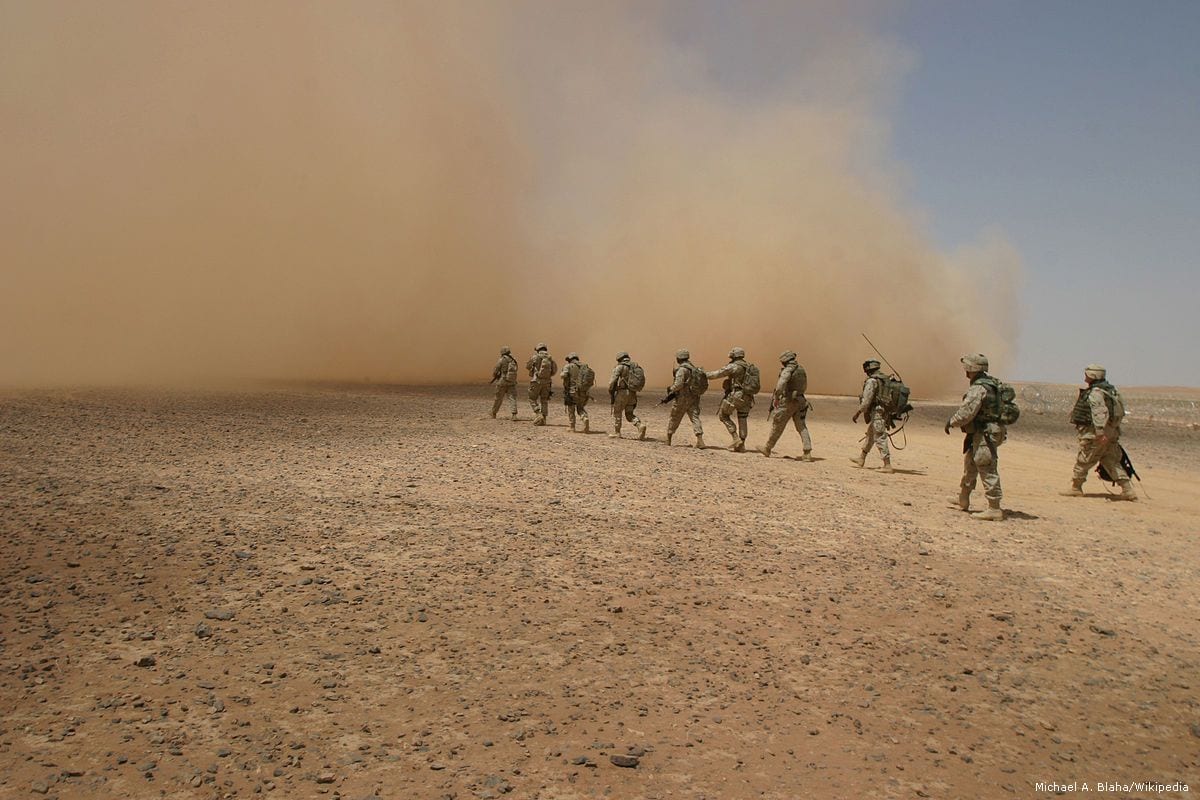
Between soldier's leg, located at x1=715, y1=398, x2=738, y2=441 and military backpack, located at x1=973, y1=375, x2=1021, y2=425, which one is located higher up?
military backpack, located at x1=973, y1=375, x2=1021, y2=425

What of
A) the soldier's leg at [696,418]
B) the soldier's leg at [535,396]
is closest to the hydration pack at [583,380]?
the soldier's leg at [535,396]

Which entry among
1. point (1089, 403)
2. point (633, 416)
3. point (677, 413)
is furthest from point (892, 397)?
point (633, 416)

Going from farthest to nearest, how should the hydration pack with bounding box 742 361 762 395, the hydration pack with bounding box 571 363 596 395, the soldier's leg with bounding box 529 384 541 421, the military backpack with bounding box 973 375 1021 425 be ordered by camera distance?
1. the soldier's leg with bounding box 529 384 541 421
2. the hydration pack with bounding box 571 363 596 395
3. the hydration pack with bounding box 742 361 762 395
4. the military backpack with bounding box 973 375 1021 425

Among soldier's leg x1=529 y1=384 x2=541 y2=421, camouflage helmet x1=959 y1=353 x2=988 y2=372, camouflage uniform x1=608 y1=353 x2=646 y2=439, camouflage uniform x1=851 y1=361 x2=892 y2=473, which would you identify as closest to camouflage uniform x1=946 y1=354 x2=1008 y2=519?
camouflage helmet x1=959 y1=353 x2=988 y2=372

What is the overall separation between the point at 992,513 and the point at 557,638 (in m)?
6.18

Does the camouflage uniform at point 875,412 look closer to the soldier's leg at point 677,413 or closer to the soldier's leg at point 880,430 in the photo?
the soldier's leg at point 880,430

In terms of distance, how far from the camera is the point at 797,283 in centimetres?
3541

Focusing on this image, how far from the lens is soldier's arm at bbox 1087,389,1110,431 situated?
35.5ft

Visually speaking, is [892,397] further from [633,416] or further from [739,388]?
[633,416]

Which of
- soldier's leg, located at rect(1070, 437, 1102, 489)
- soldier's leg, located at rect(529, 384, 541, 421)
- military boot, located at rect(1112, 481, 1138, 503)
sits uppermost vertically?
Answer: soldier's leg, located at rect(529, 384, 541, 421)

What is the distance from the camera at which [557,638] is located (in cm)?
544

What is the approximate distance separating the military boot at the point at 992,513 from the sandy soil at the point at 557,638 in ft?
0.92

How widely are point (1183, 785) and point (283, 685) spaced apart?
4548 millimetres

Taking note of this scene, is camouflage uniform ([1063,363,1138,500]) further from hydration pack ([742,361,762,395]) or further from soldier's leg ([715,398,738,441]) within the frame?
soldier's leg ([715,398,738,441])
